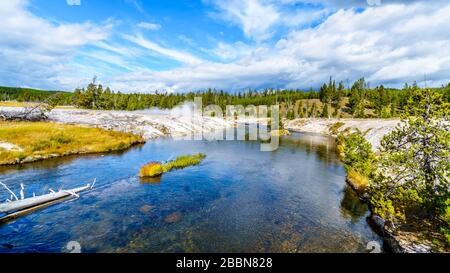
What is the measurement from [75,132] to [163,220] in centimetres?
3996

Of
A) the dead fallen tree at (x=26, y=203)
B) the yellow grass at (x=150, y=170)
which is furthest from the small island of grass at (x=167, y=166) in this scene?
the dead fallen tree at (x=26, y=203)

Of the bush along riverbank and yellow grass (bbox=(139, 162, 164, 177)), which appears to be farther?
yellow grass (bbox=(139, 162, 164, 177))

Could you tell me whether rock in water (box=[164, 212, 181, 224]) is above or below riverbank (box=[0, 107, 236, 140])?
below

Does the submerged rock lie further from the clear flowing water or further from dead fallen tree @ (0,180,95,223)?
dead fallen tree @ (0,180,95,223)

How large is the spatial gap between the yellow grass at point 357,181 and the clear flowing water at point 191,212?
3.43 feet

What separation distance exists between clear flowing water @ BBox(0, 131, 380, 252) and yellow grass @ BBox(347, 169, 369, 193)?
1046mm

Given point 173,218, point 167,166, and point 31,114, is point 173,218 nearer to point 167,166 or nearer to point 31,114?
point 167,166

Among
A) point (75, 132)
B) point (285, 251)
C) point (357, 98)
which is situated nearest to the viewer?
point (285, 251)

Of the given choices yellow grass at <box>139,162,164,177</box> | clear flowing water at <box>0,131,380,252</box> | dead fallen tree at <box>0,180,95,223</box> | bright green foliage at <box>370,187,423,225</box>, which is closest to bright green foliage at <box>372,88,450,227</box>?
bright green foliage at <box>370,187,423,225</box>

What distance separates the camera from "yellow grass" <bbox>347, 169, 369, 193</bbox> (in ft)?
94.6

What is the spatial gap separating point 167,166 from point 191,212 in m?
15.1

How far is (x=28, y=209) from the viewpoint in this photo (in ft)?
69.7
